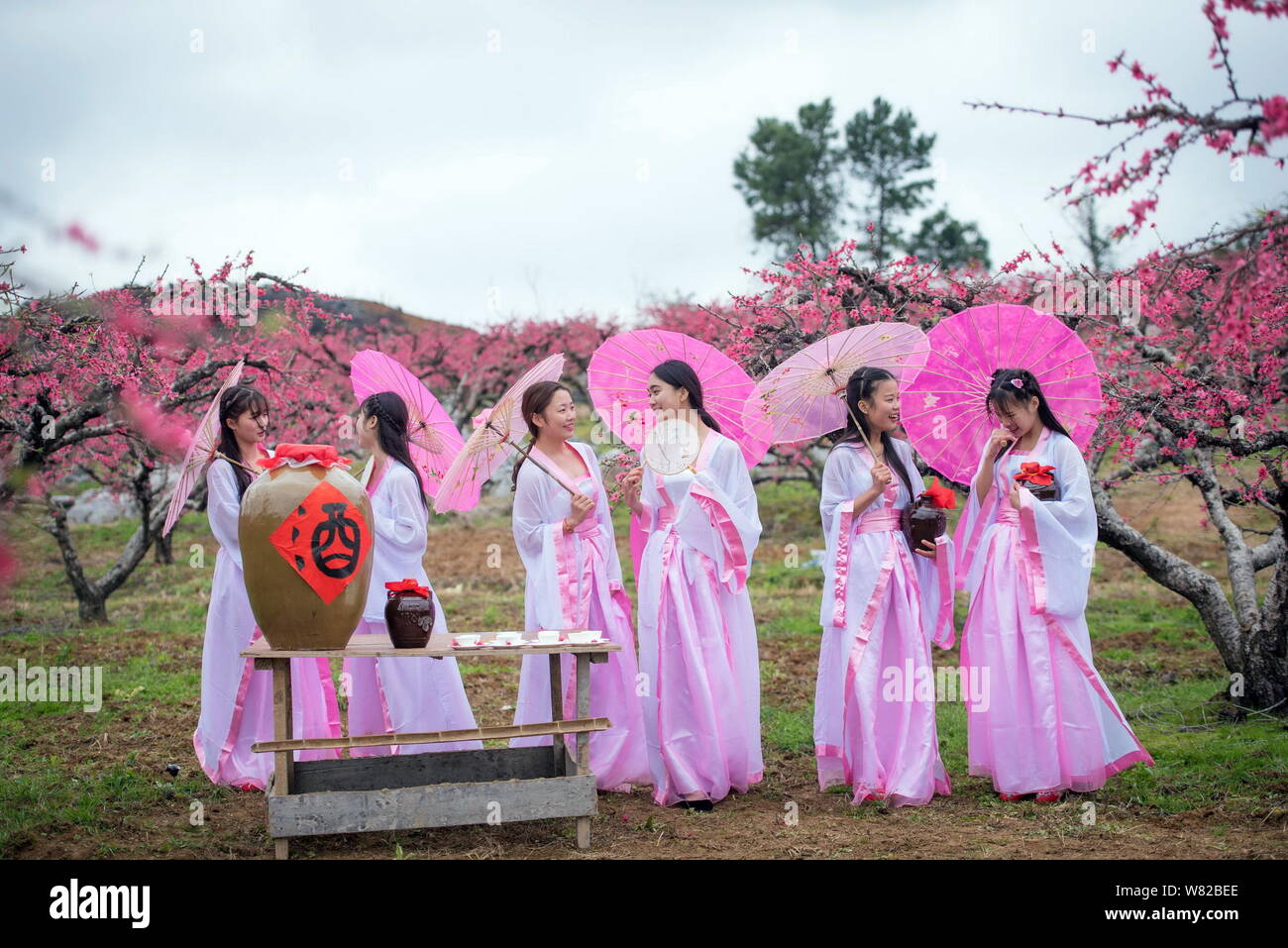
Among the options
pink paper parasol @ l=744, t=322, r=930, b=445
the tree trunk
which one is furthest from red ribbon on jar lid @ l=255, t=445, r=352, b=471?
the tree trunk

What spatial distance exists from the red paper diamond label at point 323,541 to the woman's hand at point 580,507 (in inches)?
47.6

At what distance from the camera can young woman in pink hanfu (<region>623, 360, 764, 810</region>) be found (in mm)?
4832

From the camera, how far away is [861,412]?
16.7ft

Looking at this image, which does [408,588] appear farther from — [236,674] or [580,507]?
[236,674]

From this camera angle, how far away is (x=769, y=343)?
644 cm

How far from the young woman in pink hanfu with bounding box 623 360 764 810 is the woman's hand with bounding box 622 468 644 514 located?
21 mm

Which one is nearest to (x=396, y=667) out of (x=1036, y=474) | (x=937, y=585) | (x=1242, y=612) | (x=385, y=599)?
(x=385, y=599)

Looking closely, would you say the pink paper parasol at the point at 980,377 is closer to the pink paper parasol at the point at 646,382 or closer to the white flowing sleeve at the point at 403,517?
the pink paper parasol at the point at 646,382

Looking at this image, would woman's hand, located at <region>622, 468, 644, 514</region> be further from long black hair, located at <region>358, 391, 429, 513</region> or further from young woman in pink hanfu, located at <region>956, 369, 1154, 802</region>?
young woman in pink hanfu, located at <region>956, 369, 1154, 802</region>

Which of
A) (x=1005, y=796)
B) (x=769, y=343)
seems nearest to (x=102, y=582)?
Answer: (x=769, y=343)

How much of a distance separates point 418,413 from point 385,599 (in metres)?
0.93

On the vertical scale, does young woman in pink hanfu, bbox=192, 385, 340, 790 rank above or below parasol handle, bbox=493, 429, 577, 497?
below

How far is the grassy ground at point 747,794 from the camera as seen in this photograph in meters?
4.13

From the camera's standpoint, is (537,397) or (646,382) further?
(646,382)
